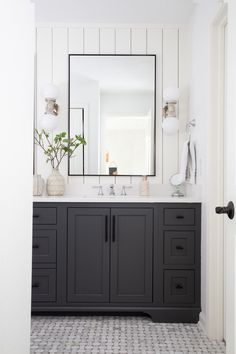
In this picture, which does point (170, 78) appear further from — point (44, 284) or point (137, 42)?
point (44, 284)

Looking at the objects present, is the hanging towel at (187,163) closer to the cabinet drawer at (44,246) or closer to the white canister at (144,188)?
the white canister at (144,188)

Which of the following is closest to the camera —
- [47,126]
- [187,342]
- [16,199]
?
[16,199]

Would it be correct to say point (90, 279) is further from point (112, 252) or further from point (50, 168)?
point (50, 168)

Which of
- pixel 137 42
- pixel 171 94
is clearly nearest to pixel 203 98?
pixel 171 94

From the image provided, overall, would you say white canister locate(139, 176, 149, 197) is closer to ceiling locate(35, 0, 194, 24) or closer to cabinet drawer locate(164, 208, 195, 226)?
cabinet drawer locate(164, 208, 195, 226)

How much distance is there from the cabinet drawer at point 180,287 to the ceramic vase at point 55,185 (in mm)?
1160

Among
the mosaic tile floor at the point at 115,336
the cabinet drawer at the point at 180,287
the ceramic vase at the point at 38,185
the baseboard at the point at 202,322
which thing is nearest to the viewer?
the mosaic tile floor at the point at 115,336

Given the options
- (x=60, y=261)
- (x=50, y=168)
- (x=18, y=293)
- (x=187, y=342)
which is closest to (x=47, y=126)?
(x=50, y=168)

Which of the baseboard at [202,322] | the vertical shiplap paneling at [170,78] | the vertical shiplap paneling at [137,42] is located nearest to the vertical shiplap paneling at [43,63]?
the vertical shiplap paneling at [137,42]

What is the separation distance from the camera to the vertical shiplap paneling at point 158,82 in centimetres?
386

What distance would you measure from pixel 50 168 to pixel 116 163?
591 millimetres

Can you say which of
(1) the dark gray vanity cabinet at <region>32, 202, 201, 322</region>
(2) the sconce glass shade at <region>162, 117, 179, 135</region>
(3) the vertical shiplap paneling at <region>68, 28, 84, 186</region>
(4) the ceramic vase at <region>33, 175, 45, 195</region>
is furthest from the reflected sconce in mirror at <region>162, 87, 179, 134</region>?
(4) the ceramic vase at <region>33, 175, 45, 195</region>

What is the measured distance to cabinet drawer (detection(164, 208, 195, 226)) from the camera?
3264 mm

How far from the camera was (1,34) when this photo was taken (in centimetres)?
139
